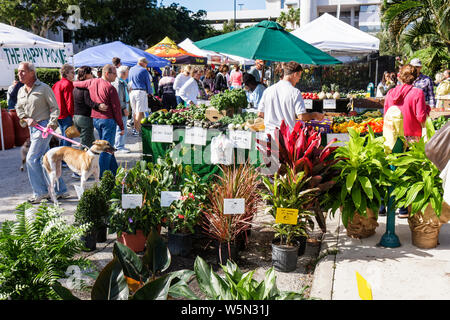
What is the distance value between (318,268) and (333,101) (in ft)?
18.6

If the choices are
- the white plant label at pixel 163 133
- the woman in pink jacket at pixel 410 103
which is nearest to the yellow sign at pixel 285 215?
the woman in pink jacket at pixel 410 103

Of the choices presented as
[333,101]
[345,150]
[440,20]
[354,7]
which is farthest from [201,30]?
[345,150]

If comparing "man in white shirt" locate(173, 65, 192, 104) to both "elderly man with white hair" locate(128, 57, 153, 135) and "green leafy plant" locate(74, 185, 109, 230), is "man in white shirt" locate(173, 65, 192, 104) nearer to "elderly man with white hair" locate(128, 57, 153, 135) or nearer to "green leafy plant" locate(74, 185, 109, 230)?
"elderly man with white hair" locate(128, 57, 153, 135)

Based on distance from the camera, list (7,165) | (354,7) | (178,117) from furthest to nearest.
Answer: (354,7), (7,165), (178,117)

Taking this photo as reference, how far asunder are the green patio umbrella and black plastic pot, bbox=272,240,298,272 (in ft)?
9.21

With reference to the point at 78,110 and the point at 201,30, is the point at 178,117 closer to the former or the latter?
the point at 78,110

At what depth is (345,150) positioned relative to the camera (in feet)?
14.9

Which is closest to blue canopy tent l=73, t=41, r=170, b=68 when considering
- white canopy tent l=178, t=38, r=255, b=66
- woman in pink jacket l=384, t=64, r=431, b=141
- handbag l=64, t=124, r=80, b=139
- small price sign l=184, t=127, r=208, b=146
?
white canopy tent l=178, t=38, r=255, b=66

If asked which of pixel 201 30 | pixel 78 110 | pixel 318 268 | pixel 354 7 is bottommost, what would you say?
pixel 318 268

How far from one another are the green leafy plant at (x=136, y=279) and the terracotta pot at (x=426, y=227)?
2863 millimetres

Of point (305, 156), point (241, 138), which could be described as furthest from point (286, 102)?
point (305, 156)

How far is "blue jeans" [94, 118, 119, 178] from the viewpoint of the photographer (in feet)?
22.4

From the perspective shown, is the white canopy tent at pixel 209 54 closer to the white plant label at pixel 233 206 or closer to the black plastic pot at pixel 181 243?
the black plastic pot at pixel 181 243

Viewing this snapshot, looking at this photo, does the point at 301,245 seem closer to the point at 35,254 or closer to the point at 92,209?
the point at 92,209
